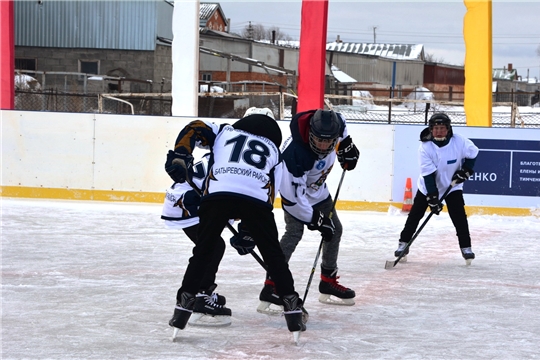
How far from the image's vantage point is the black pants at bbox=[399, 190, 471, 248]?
680cm

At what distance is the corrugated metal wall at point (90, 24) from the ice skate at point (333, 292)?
2330 centimetres

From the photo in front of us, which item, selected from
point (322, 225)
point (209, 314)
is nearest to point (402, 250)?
point (322, 225)

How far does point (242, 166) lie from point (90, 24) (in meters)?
25.0

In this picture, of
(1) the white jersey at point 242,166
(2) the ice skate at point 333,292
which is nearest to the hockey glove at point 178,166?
(1) the white jersey at point 242,166

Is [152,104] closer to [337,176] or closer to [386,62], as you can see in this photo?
[337,176]

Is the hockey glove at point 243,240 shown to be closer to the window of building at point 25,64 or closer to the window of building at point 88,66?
the window of building at point 88,66

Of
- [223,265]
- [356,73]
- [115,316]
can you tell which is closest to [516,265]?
[223,265]

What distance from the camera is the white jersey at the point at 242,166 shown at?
3.82m

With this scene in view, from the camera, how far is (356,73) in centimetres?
4922

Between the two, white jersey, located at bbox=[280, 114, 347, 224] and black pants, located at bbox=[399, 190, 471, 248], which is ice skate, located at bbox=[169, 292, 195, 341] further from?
black pants, located at bbox=[399, 190, 471, 248]

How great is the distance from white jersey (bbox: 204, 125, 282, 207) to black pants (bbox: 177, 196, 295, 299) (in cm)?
5

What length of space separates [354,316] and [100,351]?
171cm

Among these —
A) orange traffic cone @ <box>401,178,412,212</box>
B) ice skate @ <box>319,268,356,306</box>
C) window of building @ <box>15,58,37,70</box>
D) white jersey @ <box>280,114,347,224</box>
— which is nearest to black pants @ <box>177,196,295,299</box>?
white jersey @ <box>280,114,347,224</box>

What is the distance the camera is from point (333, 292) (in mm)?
5055
